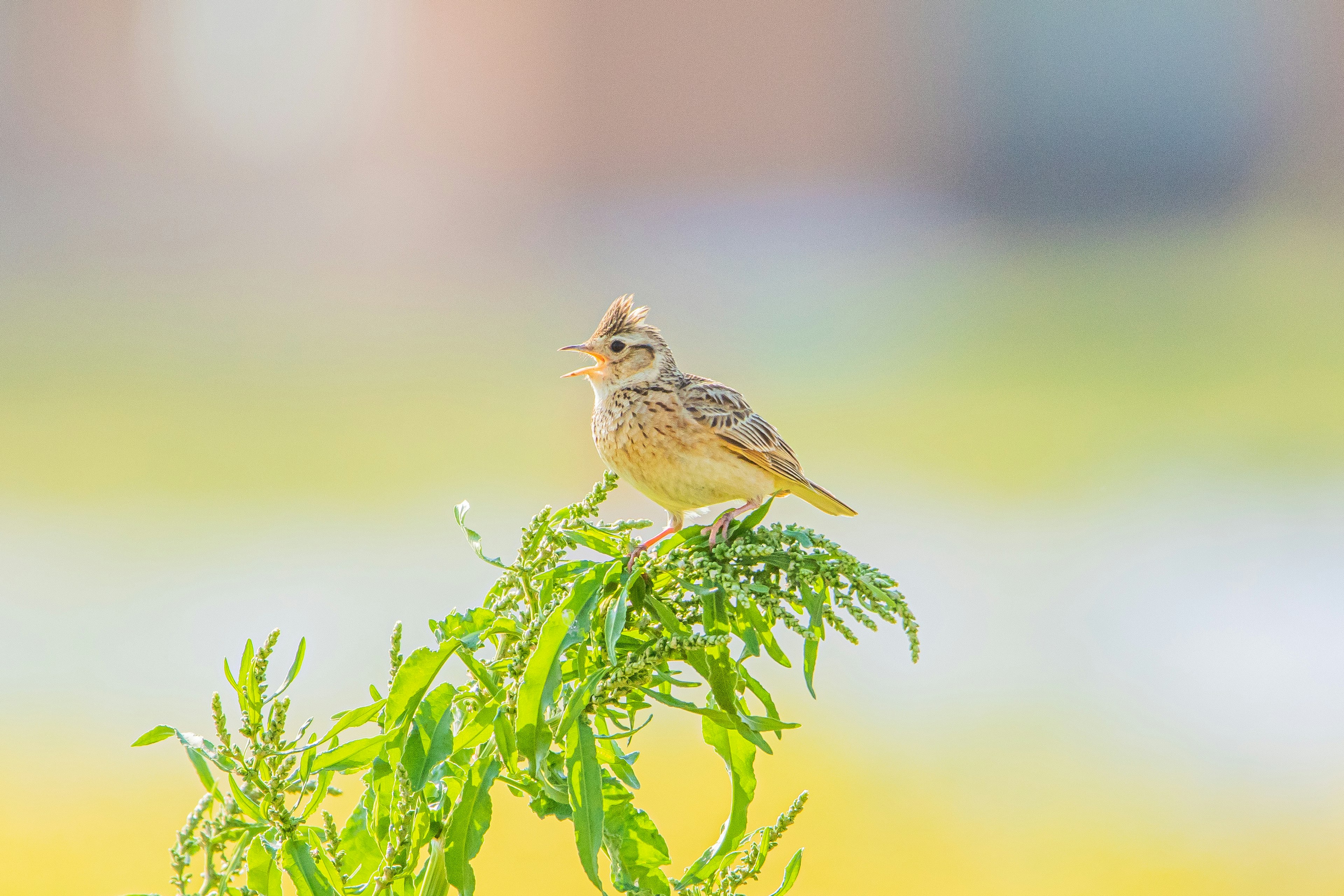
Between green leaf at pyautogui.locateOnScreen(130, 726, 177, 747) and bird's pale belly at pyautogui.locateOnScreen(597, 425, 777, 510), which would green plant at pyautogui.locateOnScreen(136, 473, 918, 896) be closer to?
green leaf at pyautogui.locateOnScreen(130, 726, 177, 747)

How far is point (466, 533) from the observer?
2.94 ft

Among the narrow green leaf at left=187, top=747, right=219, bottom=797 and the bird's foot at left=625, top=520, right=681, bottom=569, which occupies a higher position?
the bird's foot at left=625, top=520, right=681, bottom=569

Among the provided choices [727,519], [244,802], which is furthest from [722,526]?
[244,802]

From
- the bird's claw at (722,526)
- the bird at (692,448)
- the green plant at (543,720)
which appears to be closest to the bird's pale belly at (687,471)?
the bird at (692,448)

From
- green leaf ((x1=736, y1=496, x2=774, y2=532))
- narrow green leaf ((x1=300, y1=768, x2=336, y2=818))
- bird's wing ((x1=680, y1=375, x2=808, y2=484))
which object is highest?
bird's wing ((x1=680, y1=375, x2=808, y2=484))

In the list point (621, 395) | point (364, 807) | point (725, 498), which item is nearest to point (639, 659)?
point (364, 807)

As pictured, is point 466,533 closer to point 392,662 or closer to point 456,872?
point 392,662

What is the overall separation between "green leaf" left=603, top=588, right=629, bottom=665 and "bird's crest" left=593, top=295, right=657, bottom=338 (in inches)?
38.4

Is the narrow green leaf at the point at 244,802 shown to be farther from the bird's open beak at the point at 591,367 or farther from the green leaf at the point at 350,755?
the bird's open beak at the point at 591,367

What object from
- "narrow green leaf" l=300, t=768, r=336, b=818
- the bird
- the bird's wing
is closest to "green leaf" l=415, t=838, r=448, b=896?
"narrow green leaf" l=300, t=768, r=336, b=818

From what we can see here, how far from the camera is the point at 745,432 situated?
62.3 inches

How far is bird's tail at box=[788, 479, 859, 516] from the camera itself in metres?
1.54

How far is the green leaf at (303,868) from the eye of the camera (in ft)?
2.48

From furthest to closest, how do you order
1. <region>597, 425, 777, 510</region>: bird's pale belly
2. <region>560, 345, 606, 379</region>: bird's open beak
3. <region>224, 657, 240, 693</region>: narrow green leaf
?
<region>560, 345, 606, 379</region>: bird's open beak
<region>597, 425, 777, 510</region>: bird's pale belly
<region>224, 657, 240, 693</region>: narrow green leaf
